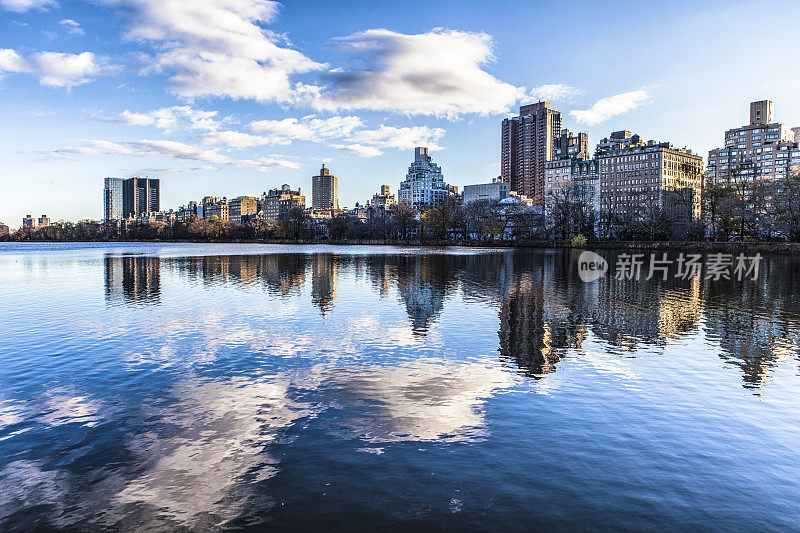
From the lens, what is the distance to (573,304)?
1195 inches

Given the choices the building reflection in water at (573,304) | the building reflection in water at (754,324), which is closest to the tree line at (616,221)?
the building reflection in water at (573,304)

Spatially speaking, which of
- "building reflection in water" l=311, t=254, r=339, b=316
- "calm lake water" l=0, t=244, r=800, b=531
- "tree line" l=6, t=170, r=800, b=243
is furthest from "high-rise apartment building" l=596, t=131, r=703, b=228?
"calm lake water" l=0, t=244, r=800, b=531

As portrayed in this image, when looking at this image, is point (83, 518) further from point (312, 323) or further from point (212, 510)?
point (312, 323)

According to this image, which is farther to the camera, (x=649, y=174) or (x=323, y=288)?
(x=649, y=174)

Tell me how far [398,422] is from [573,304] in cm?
2140

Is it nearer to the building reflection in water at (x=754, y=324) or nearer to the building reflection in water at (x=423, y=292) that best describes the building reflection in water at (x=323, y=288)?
the building reflection in water at (x=423, y=292)

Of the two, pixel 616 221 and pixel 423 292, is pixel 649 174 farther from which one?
pixel 423 292

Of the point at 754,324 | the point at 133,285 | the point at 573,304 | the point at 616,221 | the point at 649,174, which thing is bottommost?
the point at 754,324

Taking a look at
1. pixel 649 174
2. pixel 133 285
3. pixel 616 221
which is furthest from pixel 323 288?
pixel 649 174

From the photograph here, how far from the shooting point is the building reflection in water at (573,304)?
19.5 m

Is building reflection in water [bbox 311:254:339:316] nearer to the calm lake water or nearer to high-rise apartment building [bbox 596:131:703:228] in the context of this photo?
the calm lake water

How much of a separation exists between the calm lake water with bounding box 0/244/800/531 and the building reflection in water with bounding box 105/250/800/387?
0.26m

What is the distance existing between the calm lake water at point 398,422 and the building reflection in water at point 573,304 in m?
0.26

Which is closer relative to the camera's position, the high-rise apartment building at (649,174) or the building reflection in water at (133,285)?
the building reflection in water at (133,285)
